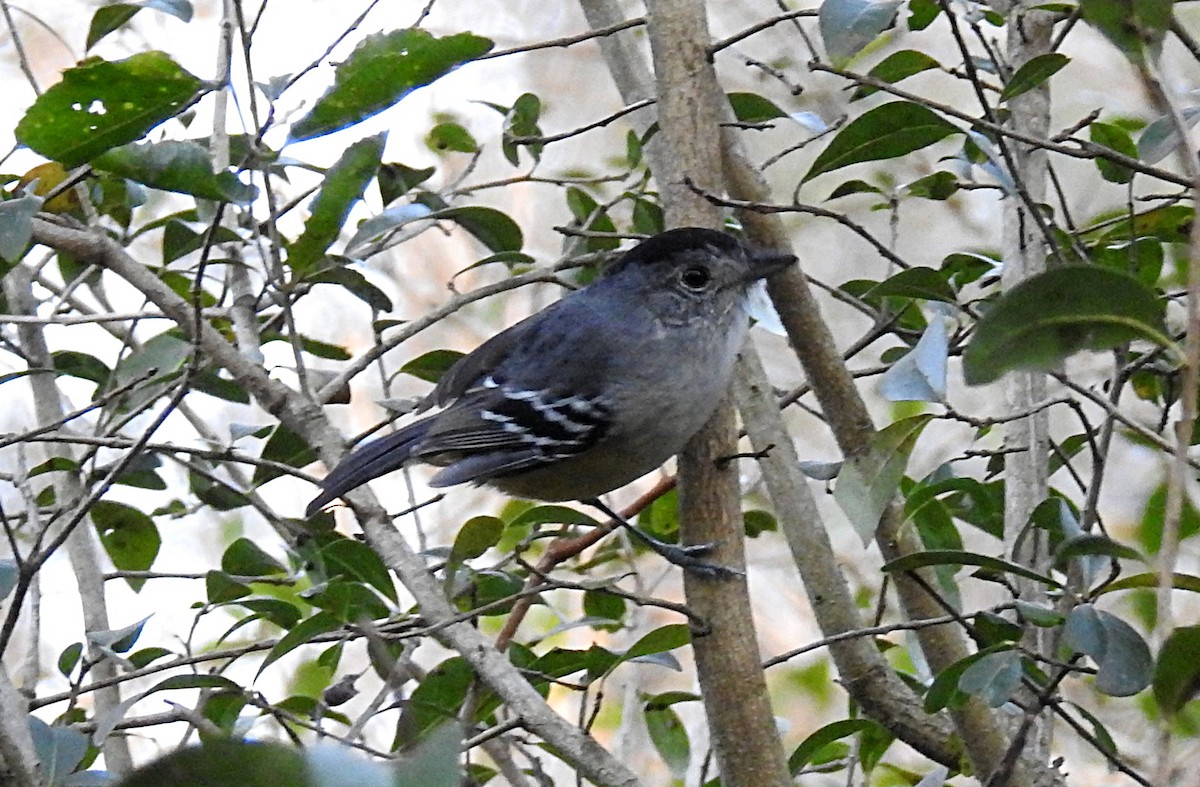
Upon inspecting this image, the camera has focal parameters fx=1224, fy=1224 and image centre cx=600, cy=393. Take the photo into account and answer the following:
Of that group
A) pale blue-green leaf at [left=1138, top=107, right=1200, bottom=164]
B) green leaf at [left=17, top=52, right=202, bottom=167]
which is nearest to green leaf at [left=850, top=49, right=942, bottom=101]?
pale blue-green leaf at [left=1138, top=107, right=1200, bottom=164]

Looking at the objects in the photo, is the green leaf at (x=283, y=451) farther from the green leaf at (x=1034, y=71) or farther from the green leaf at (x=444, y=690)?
the green leaf at (x=1034, y=71)

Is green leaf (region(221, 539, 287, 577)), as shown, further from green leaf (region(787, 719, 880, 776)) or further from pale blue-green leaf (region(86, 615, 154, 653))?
green leaf (region(787, 719, 880, 776))

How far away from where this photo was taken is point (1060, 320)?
83 cm

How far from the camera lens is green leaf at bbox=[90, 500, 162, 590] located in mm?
1793

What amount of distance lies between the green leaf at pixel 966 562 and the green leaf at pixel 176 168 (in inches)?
31.5

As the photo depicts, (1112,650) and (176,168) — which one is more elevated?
(176,168)

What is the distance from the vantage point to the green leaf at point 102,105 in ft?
4.13

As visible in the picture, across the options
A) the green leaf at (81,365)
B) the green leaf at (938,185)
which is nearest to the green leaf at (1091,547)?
the green leaf at (938,185)

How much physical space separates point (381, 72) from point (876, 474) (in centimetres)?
67

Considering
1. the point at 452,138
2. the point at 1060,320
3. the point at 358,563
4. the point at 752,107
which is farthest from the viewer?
the point at 452,138

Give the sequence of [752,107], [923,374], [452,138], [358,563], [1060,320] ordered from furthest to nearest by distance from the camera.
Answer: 1. [452,138]
2. [752,107]
3. [358,563]
4. [923,374]
5. [1060,320]

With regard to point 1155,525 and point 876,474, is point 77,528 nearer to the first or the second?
point 876,474

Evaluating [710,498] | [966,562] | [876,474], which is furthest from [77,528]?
[966,562]

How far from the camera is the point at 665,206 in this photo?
5.04 feet
